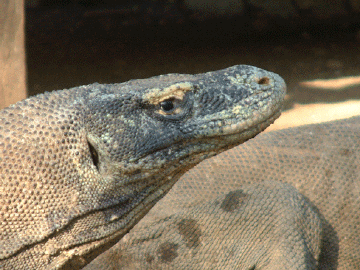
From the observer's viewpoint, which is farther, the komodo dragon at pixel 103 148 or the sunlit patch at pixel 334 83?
the sunlit patch at pixel 334 83

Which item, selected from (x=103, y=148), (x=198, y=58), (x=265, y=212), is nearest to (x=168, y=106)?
(x=103, y=148)

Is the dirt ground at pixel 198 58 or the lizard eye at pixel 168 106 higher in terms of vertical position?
the lizard eye at pixel 168 106

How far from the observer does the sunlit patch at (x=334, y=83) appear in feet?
24.0

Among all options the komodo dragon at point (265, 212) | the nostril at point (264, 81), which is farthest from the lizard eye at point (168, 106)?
the komodo dragon at point (265, 212)

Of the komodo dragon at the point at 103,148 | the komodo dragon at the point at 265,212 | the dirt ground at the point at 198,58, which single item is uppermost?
the komodo dragon at the point at 103,148

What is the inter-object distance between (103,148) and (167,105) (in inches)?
13.4

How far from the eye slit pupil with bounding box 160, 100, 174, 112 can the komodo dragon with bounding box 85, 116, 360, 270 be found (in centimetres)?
88

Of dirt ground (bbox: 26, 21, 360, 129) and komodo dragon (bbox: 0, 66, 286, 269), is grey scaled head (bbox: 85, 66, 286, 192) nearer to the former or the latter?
komodo dragon (bbox: 0, 66, 286, 269)

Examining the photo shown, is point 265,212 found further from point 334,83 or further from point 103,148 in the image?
point 334,83

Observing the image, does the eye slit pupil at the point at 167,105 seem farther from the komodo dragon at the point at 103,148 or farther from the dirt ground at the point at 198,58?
the dirt ground at the point at 198,58

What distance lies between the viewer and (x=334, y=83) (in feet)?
24.6

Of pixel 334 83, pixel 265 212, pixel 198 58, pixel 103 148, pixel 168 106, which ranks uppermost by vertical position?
pixel 168 106

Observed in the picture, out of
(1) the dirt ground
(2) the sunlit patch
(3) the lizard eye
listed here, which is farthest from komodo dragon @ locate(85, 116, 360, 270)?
(2) the sunlit patch

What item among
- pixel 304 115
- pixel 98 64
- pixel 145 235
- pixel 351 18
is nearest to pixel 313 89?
pixel 304 115
